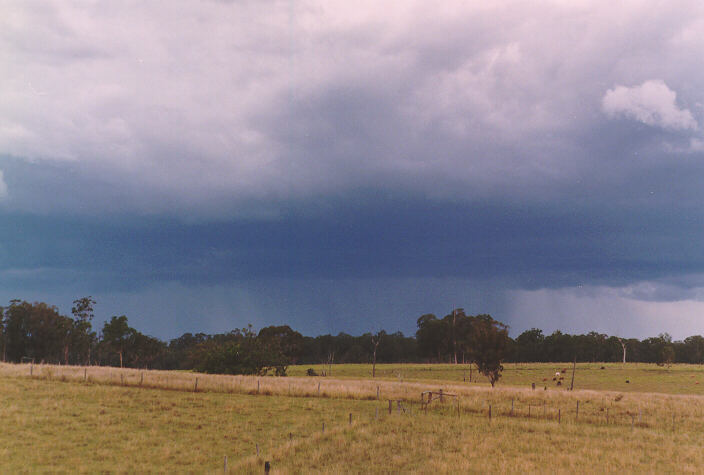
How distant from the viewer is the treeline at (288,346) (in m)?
86.0

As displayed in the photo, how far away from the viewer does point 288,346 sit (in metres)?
102

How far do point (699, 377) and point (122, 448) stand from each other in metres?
107

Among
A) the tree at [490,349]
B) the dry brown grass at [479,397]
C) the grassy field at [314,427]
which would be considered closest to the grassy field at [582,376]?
the tree at [490,349]

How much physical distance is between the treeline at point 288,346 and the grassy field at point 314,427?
81.0ft

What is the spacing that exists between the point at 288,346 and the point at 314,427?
63493mm

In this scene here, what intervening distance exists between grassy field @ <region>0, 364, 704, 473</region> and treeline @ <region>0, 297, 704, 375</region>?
2468cm

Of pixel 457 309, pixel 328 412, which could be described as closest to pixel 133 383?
pixel 328 412

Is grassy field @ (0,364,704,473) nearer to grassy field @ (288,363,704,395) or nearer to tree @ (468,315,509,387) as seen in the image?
tree @ (468,315,509,387)

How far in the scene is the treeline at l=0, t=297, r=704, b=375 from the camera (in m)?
86.0

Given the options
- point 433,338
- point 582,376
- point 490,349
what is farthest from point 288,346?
point 433,338

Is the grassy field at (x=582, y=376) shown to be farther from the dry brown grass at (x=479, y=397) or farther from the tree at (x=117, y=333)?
the tree at (x=117, y=333)

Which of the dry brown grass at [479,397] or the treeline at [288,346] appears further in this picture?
the treeline at [288,346]

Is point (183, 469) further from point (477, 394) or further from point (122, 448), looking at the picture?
point (477, 394)

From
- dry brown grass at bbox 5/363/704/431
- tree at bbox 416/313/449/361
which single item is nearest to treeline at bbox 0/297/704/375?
tree at bbox 416/313/449/361
